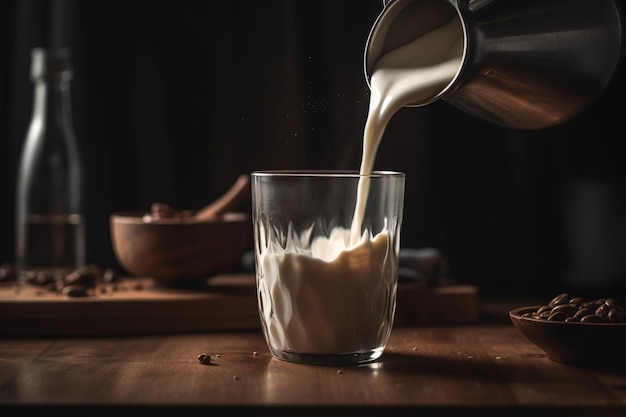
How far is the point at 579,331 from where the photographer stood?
1.01 meters

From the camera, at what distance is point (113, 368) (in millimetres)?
1039

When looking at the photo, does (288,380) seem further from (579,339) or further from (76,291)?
(76,291)

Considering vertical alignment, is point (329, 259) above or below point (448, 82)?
below

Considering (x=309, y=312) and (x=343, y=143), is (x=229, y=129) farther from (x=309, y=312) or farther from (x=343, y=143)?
→ (x=309, y=312)

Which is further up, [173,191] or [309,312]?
[173,191]

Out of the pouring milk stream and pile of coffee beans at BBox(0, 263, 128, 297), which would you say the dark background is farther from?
the pouring milk stream

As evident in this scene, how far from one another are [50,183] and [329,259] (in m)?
0.71

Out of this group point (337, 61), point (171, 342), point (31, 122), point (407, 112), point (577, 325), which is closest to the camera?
point (577, 325)

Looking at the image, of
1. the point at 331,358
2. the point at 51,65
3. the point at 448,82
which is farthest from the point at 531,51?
the point at 51,65

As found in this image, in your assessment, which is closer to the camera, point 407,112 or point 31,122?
point 407,112

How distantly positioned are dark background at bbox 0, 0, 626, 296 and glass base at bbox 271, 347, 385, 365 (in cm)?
48

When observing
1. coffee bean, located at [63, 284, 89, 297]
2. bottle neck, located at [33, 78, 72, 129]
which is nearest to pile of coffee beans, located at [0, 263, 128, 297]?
coffee bean, located at [63, 284, 89, 297]

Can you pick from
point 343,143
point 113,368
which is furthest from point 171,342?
point 343,143

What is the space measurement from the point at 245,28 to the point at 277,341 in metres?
0.68
